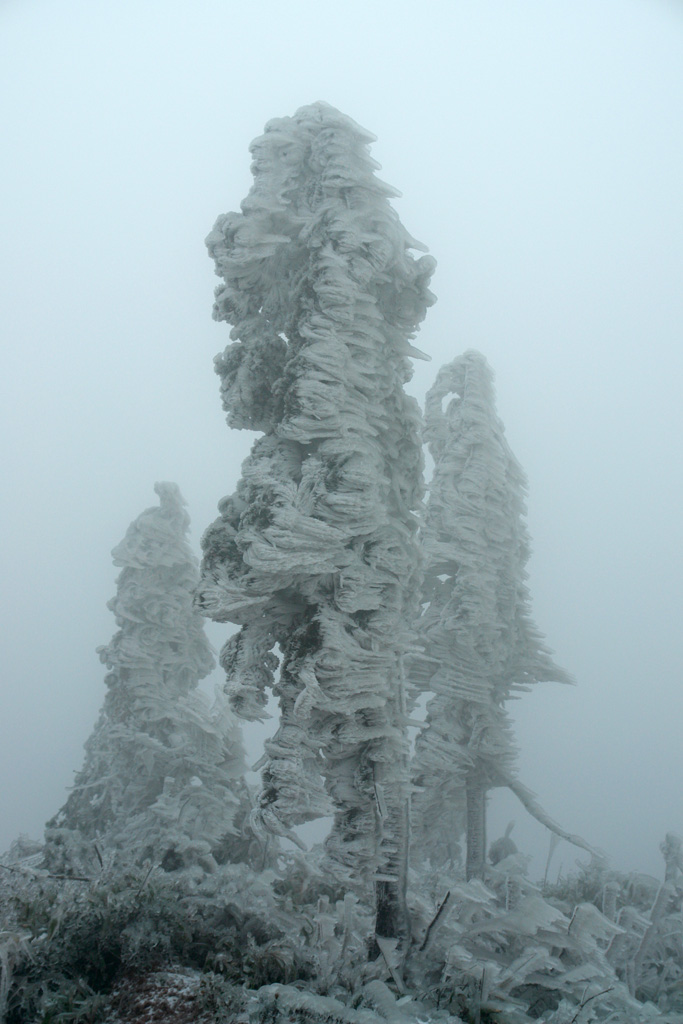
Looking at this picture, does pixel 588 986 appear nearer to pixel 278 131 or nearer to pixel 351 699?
pixel 351 699

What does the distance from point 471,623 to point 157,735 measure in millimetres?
5405

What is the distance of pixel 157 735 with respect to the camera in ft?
36.3

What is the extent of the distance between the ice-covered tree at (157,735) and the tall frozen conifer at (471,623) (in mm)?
3072

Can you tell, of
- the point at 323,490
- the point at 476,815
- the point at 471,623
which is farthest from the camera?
the point at 476,815

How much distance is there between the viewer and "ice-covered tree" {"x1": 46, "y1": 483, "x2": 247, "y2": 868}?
10.0 meters

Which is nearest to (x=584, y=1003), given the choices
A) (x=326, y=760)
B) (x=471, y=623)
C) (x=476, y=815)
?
(x=326, y=760)

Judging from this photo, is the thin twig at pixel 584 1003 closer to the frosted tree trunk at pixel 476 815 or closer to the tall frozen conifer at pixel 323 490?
the tall frozen conifer at pixel 323 490

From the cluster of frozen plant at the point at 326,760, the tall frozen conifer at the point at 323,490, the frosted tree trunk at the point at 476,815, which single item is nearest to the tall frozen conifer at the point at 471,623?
the frosted tree trunk at the point at 476,815

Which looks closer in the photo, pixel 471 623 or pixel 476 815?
pixel 471 623

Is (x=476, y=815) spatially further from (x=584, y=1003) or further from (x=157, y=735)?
(x=157, y=735)

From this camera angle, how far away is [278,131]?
7070mm

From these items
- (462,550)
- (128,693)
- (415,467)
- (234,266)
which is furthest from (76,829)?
(234,266)

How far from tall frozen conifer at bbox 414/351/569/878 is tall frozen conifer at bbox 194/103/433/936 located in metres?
2.50

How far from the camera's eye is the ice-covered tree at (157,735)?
10.0 m
